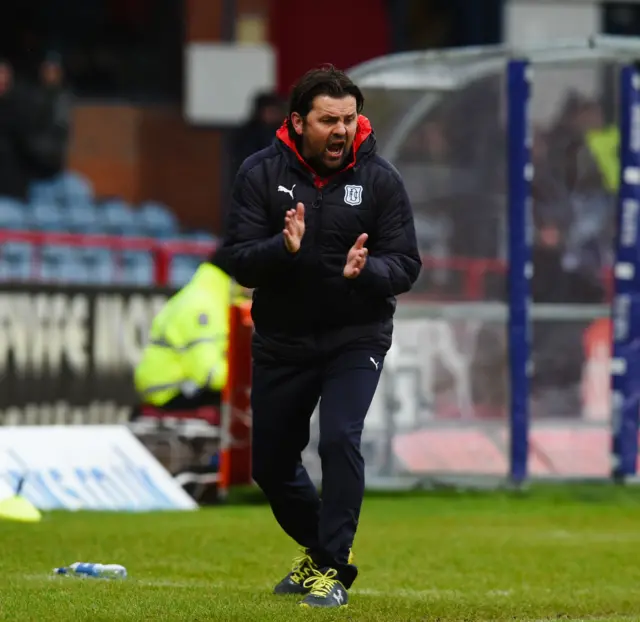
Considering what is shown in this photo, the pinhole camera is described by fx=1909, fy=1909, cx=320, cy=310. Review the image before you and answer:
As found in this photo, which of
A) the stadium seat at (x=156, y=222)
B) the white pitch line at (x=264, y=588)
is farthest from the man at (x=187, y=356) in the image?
the stadium seat at (x=156, y=222)

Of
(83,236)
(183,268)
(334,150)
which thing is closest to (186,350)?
(83,236)

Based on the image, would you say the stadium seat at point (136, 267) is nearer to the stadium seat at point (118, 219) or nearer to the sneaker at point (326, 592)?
the stadium seat at point (118, 219)

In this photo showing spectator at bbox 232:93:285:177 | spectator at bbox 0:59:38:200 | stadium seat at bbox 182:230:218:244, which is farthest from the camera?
stadium seat at bbox 182:230:218:244

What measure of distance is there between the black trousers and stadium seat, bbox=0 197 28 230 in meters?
11.7

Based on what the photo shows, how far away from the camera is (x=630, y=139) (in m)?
13.9

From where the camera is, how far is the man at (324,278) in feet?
24.1

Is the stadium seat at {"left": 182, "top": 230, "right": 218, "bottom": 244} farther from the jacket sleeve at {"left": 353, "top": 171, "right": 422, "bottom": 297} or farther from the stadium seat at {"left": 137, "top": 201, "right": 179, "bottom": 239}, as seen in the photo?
the jacket sleeve at {"left": 353, "top": 171, "right": 422, "bottom": 297}

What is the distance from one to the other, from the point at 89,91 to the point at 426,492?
1122cm

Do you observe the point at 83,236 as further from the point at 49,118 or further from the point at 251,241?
the point at 251,241

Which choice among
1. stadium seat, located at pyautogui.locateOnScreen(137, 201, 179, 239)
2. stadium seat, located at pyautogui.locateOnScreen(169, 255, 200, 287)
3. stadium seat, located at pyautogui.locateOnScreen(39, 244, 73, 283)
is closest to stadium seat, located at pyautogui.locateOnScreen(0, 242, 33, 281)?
stadium seat, located at pyautogui.locateOnScreen(39, 244, 73, 283)

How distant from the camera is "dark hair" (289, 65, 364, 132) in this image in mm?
7363

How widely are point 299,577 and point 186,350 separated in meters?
6.10

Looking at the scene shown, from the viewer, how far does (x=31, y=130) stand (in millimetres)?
19859

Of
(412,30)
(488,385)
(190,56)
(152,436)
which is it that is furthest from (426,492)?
(412,30)
